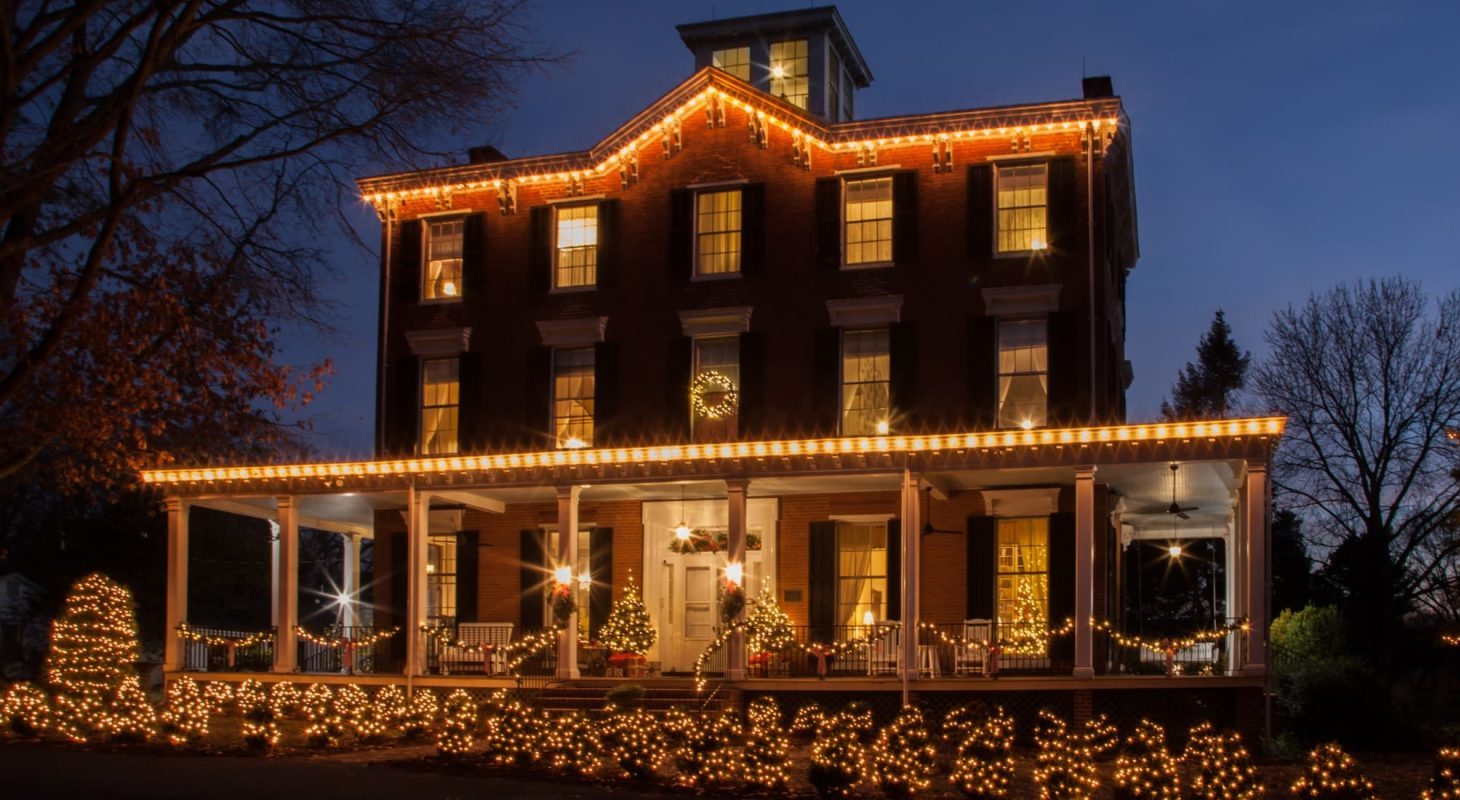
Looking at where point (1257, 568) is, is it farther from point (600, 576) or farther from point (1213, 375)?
point (1213, 375)

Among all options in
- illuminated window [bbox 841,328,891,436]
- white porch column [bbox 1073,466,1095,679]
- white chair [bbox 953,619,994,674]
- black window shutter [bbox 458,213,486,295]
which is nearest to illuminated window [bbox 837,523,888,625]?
illuminated window [bbox 841,328,891,436]

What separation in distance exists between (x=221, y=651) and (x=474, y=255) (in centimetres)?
855

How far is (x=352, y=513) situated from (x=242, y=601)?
76.5 feet

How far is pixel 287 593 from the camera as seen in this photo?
82.7 feet

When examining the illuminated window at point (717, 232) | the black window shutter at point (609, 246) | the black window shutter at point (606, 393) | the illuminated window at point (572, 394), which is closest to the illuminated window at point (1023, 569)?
the illuminated window at point (717, 232)

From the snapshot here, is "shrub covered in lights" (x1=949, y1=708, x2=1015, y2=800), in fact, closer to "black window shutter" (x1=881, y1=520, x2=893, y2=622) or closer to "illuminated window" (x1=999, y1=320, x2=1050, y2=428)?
"black window shutter" (x1=881, y1=520, x2=893, y2=622)

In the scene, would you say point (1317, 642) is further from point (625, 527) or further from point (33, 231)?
point (33, 231)

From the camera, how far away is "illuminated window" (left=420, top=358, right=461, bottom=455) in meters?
27.4

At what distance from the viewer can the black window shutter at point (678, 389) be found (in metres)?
25.6

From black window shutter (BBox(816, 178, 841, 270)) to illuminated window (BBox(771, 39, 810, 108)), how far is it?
4.49 m

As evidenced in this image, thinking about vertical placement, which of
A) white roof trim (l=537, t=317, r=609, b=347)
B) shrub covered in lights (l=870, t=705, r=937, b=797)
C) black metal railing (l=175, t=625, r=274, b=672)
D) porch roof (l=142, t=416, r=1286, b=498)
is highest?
white roof trim (l=537, t=317, r=609, b=347)

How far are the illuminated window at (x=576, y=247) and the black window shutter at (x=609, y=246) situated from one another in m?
0.17

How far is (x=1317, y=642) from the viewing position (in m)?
29.6

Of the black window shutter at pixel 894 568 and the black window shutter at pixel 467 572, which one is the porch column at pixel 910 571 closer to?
the black window shutter at pixel 894 568
